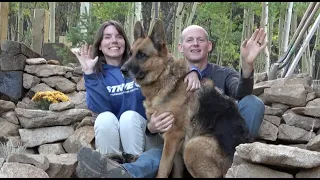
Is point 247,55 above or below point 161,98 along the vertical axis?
above

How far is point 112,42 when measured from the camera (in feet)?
15.1

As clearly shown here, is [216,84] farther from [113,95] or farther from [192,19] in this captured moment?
[192,19]

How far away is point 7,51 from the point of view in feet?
25.7

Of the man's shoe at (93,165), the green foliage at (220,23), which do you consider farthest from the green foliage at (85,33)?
the green foliage at (220,23)

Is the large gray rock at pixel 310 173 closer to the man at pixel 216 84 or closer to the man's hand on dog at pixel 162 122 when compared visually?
the man at pixel 216 84

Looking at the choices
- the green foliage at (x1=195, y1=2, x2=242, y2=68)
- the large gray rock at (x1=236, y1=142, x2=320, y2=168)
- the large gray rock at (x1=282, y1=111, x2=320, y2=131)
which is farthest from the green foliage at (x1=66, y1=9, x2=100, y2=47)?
the green foliage at (x1=195, y1=2, x2=242, y2=68)

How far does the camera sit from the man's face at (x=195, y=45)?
4668mm

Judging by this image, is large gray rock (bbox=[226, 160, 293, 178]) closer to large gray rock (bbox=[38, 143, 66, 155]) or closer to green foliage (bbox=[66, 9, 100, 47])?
large gray rock (bbox=[38, 143, 66, 155])

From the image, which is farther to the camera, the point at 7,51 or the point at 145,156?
the point at 7,51

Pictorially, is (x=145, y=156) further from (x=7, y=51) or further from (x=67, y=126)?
(x=7, y=51)

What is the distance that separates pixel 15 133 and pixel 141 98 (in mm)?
2506

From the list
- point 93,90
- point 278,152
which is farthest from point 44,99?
point 278,152

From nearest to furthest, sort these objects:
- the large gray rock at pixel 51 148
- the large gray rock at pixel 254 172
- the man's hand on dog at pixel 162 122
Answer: the large gray rock at pixel 254 172 < the man's hand on dog at pixel 162 122 < the large gray rock at pixel 51 148

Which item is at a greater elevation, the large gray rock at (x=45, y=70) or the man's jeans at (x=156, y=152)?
the large gray rock at (x=45, y=70)
